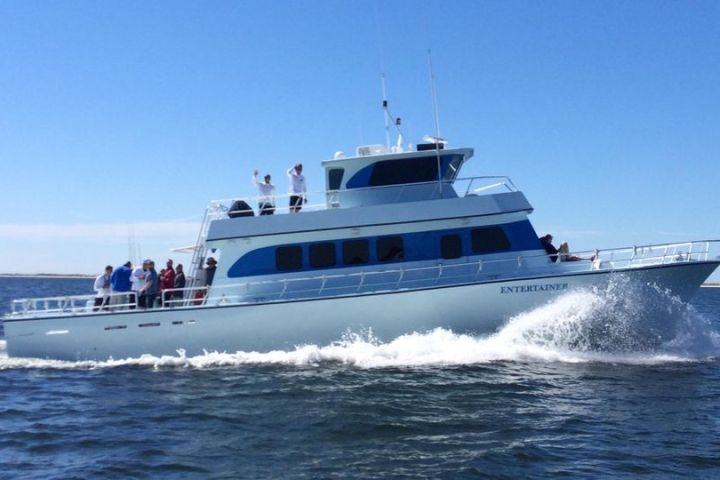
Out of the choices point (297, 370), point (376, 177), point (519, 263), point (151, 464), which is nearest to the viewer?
point (151, 464)

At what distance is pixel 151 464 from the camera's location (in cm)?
716

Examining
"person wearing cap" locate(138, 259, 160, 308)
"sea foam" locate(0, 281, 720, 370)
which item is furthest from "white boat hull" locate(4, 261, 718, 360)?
"person wearing cap" locate(138, 259, 160, 308)

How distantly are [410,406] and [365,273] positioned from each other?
3955 mm

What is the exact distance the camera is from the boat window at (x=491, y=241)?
12.7 metres

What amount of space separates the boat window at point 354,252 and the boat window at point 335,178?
136cm

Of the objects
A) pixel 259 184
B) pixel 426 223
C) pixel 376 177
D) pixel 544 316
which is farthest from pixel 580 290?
pixel 259 184

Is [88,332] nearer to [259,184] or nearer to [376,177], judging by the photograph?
[259,184]

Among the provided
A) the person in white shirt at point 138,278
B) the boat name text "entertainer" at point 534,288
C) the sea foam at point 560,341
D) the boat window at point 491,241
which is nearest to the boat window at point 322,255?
the sea foam at point 560,341

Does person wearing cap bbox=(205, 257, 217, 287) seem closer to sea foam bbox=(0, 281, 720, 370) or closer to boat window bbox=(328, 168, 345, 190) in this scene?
sea foam bbox=(0, 281, 720, 370)

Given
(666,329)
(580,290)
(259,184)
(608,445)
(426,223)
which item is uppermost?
(259,184)

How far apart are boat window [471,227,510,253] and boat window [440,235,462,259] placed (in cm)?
30

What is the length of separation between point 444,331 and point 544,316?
187 cm

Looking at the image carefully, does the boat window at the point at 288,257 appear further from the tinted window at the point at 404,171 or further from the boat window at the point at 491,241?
the boat window at the point at 491,241

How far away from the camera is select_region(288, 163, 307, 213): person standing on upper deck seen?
13.4 metres
